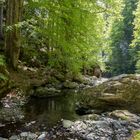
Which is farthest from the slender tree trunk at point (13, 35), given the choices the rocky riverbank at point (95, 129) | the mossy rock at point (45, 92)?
the rocky riverbank at point (95, 129)

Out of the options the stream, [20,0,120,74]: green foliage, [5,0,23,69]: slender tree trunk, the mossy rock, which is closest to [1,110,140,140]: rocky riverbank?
the stream

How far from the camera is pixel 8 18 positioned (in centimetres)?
1403

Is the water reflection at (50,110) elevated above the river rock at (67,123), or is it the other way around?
the water reflection at (50,110)

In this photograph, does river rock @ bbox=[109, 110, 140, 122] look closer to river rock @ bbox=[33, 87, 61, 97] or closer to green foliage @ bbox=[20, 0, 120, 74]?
river rock @ bbox=[33, 87, 61, 97]

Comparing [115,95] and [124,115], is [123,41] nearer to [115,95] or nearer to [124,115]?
[115,95]

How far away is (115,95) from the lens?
10953 millimetres

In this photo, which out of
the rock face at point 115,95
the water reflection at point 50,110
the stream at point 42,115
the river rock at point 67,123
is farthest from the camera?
the rock face at point 115,95

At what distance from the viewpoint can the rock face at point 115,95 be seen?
1081 cm

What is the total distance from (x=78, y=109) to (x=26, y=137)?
3774mm

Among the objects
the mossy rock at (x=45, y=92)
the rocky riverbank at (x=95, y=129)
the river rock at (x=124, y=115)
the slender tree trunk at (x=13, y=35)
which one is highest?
the slender tree trunk at (x=13, y=35)

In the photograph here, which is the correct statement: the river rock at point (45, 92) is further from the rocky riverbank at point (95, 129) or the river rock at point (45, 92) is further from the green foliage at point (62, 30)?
the rocky riverbank at point (95, 129)

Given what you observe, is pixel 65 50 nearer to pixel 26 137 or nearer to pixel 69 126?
pixel 69 126

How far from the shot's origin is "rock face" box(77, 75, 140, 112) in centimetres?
1081

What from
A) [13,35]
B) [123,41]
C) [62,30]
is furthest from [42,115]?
[123,41]
